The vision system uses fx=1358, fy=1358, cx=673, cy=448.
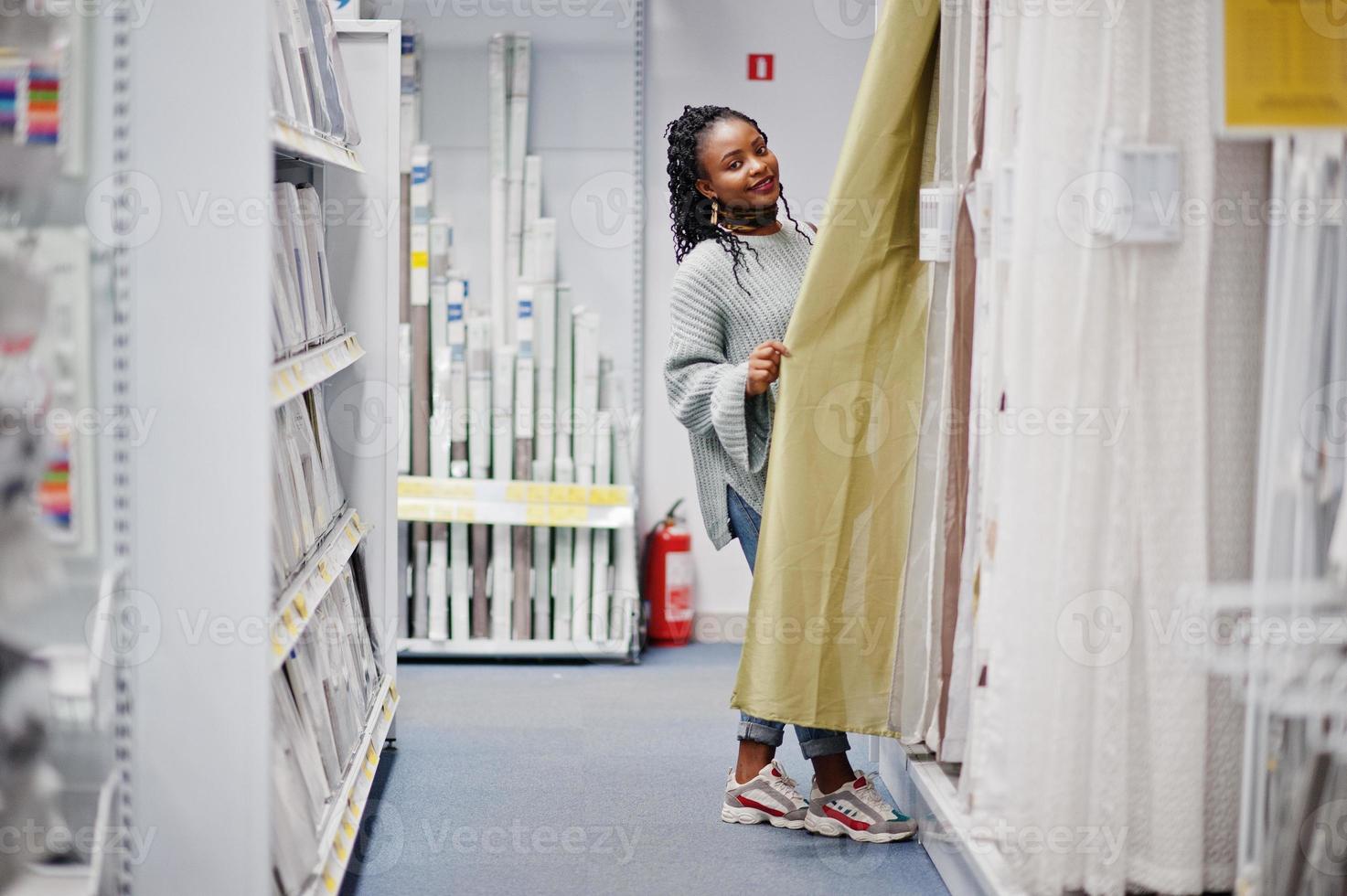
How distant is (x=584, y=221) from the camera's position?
5000 millimetres

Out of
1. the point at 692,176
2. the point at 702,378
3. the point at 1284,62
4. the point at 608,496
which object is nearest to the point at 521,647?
the point at 608,496

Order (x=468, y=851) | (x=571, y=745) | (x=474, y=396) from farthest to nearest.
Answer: (x=474, y=396), (x=571, y=745), (x=468, y=851)

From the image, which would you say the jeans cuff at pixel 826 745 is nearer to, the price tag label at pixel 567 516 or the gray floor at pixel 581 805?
the gray floor at pixel 581 805

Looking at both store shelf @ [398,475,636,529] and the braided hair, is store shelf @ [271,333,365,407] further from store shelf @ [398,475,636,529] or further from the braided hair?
store shelf @ [398,475,636,529]

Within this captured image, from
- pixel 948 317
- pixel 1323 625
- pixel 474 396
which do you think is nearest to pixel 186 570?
pixel 948 317

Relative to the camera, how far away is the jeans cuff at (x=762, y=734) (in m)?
3.19

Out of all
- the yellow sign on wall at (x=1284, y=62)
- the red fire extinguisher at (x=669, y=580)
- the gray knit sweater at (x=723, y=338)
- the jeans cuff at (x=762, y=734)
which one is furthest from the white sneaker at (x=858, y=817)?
the red fire extinguisher at (x=669, y=580)

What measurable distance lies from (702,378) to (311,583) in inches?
38.5

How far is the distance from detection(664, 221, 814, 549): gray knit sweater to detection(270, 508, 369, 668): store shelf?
0.84 meters

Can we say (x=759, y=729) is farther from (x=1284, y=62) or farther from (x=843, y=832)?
(x=1284, y=62)

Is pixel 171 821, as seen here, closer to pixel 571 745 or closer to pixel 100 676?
pixel 100 676

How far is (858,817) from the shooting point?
310cm

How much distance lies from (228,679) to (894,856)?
158 cm

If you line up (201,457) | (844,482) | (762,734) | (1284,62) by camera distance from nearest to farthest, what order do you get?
(1284,62), (201,457), (844,482), (762,734)
